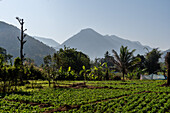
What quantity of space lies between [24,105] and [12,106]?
2.59ft

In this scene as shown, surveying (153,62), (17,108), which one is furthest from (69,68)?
(153,62)

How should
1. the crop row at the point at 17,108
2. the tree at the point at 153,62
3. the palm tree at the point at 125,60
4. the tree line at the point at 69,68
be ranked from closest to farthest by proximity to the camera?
the crop row at the point at 17,108 → the tree line at the point at 69,68 → the palm tree at the point at 125,60 → the tree at the point at 153,62

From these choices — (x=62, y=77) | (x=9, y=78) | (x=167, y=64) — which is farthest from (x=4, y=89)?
(x=167, y=64)

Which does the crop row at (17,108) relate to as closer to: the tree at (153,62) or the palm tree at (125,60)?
the palm tree at (125,60)

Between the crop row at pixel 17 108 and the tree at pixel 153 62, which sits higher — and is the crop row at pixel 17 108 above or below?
below

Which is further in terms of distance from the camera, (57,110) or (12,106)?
(12,106)

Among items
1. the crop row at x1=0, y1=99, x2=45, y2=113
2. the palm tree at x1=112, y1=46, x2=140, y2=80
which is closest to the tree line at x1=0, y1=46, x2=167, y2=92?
the palm tree at x1=112, y1=46, x2=140, y2=80

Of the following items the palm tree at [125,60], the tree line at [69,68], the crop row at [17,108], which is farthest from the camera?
the palm tree at [125,60]

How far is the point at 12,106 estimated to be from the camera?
11.9 metres

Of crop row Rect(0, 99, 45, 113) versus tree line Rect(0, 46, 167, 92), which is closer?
crop row Rect(0, 99, 45, 113)

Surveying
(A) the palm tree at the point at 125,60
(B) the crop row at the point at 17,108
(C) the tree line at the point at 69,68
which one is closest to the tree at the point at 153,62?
(C) the tree line at the point at 69,68

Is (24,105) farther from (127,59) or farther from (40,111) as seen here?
(127,59)

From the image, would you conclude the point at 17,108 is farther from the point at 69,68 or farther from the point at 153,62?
the point at 153,62

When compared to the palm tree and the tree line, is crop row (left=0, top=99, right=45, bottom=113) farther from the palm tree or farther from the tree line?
the palm tree
